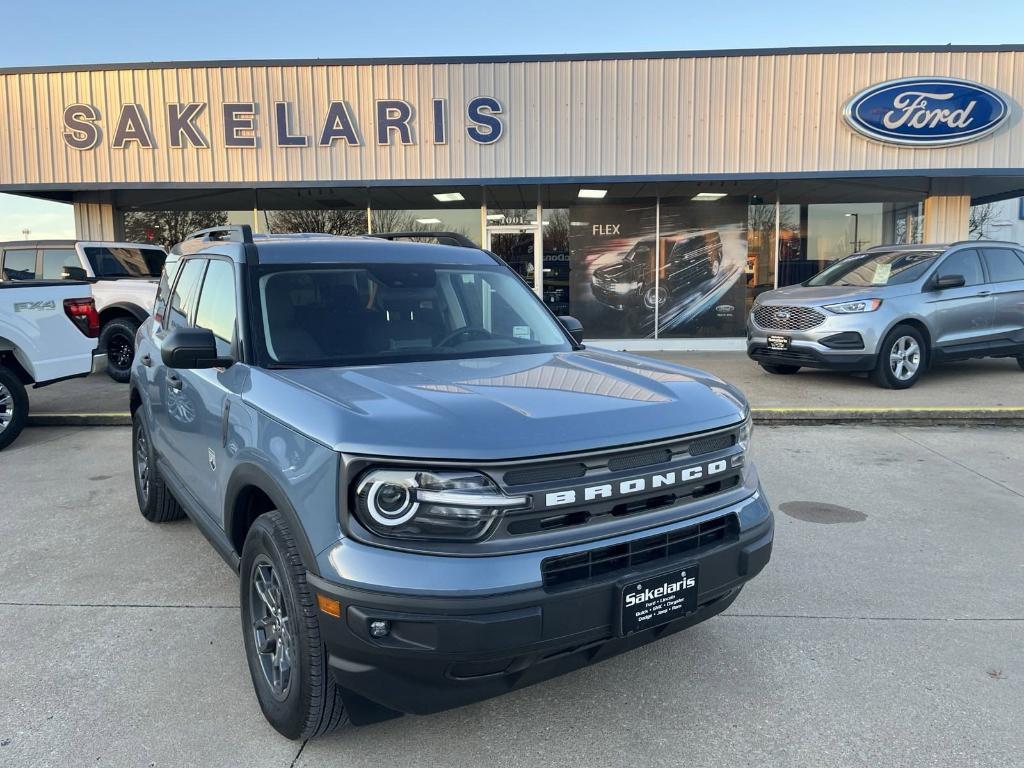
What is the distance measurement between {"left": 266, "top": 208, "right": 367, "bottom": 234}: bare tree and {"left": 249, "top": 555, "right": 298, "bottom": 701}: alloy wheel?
497 inches

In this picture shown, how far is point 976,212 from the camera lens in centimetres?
3059

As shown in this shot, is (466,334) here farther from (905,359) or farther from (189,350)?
(905,359)

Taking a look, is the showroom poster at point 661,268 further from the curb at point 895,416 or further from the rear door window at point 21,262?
the rear door window at point 21,262

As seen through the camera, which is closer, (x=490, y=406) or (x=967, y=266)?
(x=490, y=406)

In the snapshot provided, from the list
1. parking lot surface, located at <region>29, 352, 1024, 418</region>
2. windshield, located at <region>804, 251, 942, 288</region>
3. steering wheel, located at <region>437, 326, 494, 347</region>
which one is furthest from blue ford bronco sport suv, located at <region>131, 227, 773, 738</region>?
windshield, located at <region>804, 251, 942, 288</region>

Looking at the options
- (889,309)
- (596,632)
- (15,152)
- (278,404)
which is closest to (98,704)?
(278,404)

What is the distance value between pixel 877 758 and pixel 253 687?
236 centimetres

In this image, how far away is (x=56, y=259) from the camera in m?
11.0

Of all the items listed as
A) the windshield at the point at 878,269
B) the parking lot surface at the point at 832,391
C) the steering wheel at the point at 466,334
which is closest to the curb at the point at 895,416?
the parking lot surface at the point at 832,391

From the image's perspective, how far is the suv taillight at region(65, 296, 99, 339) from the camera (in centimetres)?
764

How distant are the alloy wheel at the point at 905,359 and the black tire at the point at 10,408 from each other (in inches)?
388

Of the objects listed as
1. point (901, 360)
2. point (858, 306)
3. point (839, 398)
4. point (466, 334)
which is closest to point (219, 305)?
point (466, 334)

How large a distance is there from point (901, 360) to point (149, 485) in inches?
344

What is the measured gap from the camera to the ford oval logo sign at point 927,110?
40.8 ft
